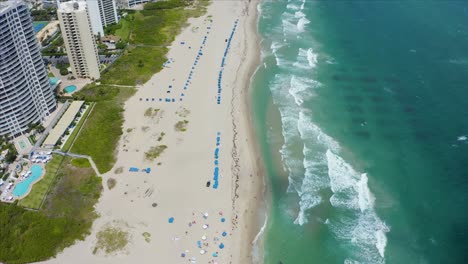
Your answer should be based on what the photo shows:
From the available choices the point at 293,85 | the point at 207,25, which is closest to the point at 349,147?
the point at 293,85

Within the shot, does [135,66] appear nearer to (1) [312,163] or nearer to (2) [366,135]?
(1) [312,163]

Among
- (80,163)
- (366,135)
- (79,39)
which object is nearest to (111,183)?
(80,163)

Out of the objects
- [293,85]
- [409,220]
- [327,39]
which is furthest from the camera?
[327,39]

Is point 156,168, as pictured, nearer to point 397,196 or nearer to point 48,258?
point 48,258

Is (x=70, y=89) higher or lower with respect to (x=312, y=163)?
higher

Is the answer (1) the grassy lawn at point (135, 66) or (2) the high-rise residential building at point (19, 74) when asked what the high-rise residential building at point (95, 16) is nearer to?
(1) the grassy lawn at point (135, 66)

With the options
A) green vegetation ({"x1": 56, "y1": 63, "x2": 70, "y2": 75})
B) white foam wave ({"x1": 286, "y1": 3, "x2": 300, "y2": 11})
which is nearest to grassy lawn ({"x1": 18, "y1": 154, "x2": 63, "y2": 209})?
green vegetation ({"x1": 56, "y1": 63, "x2": 70, "y2": 75})
